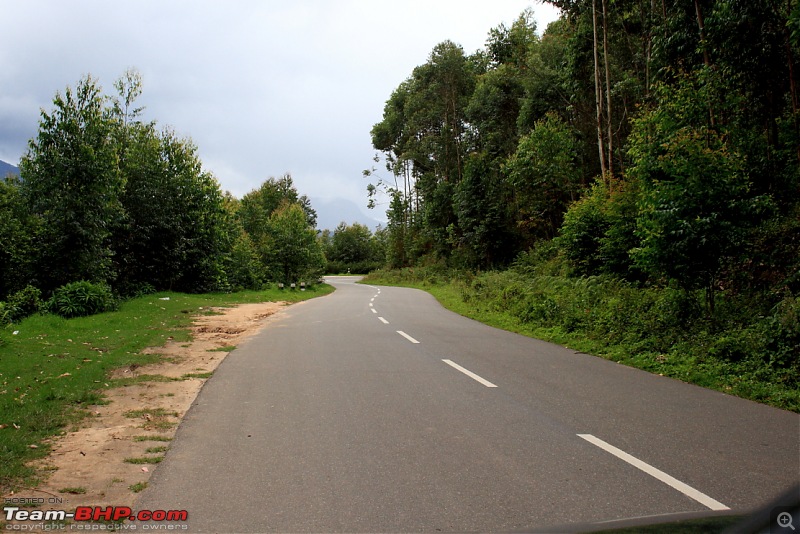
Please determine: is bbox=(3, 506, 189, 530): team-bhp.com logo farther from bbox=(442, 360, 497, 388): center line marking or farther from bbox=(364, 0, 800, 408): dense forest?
bbox=(364, 0, 800, 408): dense forest

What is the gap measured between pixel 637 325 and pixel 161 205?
2169 centimetres

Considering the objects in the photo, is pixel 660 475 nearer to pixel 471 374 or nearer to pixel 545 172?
pixel 471 374

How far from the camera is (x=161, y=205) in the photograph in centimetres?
2455

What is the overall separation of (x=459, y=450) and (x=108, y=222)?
60.1 ft

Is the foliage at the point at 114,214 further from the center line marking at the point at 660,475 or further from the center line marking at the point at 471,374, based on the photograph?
the center line marking at the point at 660,475

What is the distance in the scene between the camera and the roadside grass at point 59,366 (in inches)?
201

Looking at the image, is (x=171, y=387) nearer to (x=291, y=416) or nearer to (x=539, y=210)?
(x=291, y=416)

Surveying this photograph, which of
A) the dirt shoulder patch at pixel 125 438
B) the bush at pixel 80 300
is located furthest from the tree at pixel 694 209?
the bush at pixel 80 300

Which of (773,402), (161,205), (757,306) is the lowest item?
(773,402)

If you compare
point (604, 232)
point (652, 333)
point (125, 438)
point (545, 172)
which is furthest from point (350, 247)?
point (125, 438)

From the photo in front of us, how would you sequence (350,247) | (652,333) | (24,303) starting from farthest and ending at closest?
(350,247), (24,303), (652,333)

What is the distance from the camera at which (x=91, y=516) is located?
12.0ft

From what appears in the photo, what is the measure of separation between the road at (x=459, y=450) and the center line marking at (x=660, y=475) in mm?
16

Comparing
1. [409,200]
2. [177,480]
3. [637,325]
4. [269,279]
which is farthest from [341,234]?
[177,480]
